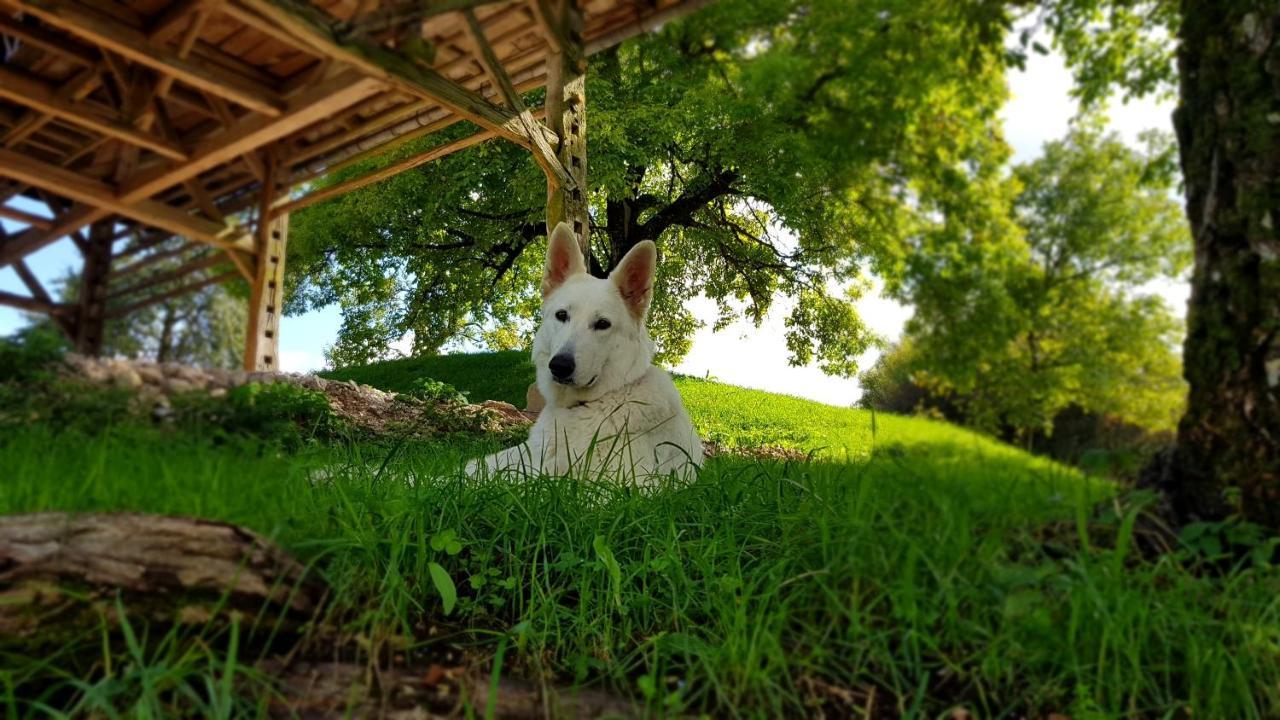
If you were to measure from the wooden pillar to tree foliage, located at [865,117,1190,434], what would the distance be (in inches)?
113

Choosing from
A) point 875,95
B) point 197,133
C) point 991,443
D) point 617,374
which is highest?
point 197,133

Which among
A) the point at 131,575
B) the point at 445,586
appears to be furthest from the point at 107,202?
the point at 445,586

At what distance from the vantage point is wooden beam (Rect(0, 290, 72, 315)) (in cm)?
247

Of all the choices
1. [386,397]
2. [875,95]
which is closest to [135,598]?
[875,95]

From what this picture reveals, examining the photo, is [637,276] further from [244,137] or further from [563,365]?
[244,137]

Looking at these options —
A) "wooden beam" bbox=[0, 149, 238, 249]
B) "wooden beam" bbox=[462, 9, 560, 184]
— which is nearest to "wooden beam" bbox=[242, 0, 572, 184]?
"wooden beam" bbox=[462, 9, 560, 184]

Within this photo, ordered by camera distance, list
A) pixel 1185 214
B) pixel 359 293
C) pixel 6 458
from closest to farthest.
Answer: pixel 6 458, pixel 1185 214, pixel 359 293

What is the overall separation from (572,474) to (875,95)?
2.27m

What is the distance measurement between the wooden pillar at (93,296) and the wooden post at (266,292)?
0.77 metres

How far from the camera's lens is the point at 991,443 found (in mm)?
2164

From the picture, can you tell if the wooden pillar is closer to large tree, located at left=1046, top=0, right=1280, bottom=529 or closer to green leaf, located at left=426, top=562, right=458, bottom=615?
green leaf, located at left=426, top=562, right=458, bottom=615

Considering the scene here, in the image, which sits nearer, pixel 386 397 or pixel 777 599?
pixel 777 599

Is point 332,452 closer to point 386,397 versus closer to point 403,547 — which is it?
point 403,547

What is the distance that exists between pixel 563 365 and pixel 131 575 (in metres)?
2.24
